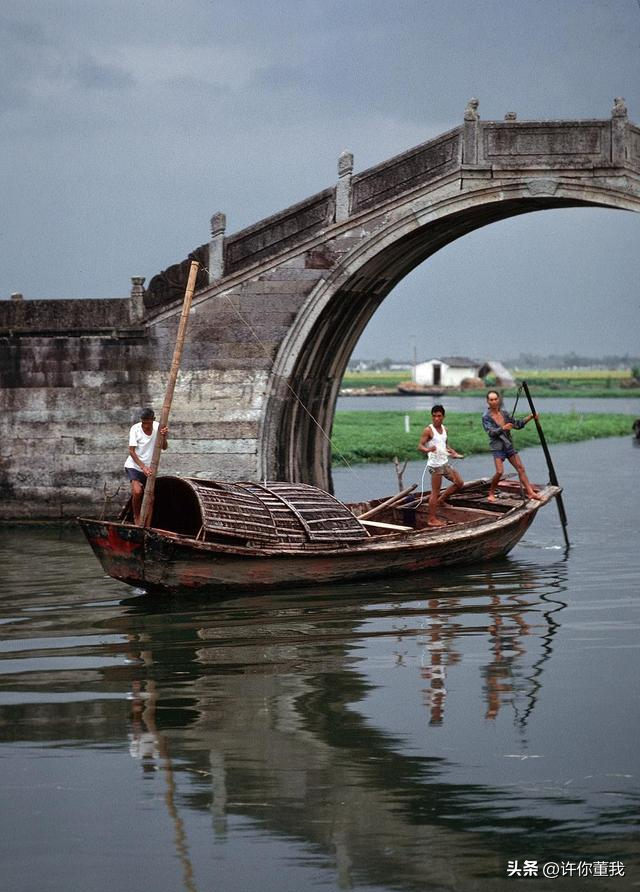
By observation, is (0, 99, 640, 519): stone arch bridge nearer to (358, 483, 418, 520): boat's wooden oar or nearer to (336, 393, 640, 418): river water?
(358, 483, 418, 520): boat's wooden oar

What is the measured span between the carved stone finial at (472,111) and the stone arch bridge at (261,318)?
30 millimetres

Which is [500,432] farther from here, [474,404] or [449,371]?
[449,371]

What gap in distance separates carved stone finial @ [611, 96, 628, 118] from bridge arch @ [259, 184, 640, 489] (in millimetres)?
913

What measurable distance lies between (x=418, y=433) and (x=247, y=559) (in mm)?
30468

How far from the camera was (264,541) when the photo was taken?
1416 centimetres

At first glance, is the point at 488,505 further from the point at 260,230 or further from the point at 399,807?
the point at 399,807

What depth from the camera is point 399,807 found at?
739 centimetres

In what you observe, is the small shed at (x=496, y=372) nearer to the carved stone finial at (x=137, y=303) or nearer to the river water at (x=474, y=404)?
the river water at (x=474, y=404)

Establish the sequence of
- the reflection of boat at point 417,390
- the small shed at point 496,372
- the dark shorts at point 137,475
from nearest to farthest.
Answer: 1. the dark shorts at point 137,475
2. the reflection of boat at point 417,390
3. the small shed at point 496,372

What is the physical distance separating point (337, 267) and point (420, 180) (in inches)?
63.4

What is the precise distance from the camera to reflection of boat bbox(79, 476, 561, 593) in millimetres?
13633

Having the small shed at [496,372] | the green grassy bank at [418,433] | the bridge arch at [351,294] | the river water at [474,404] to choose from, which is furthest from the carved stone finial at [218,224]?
the small shed at [496,372]

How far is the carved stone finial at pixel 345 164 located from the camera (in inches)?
→ 749

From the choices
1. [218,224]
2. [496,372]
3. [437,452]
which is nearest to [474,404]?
[496,372]
